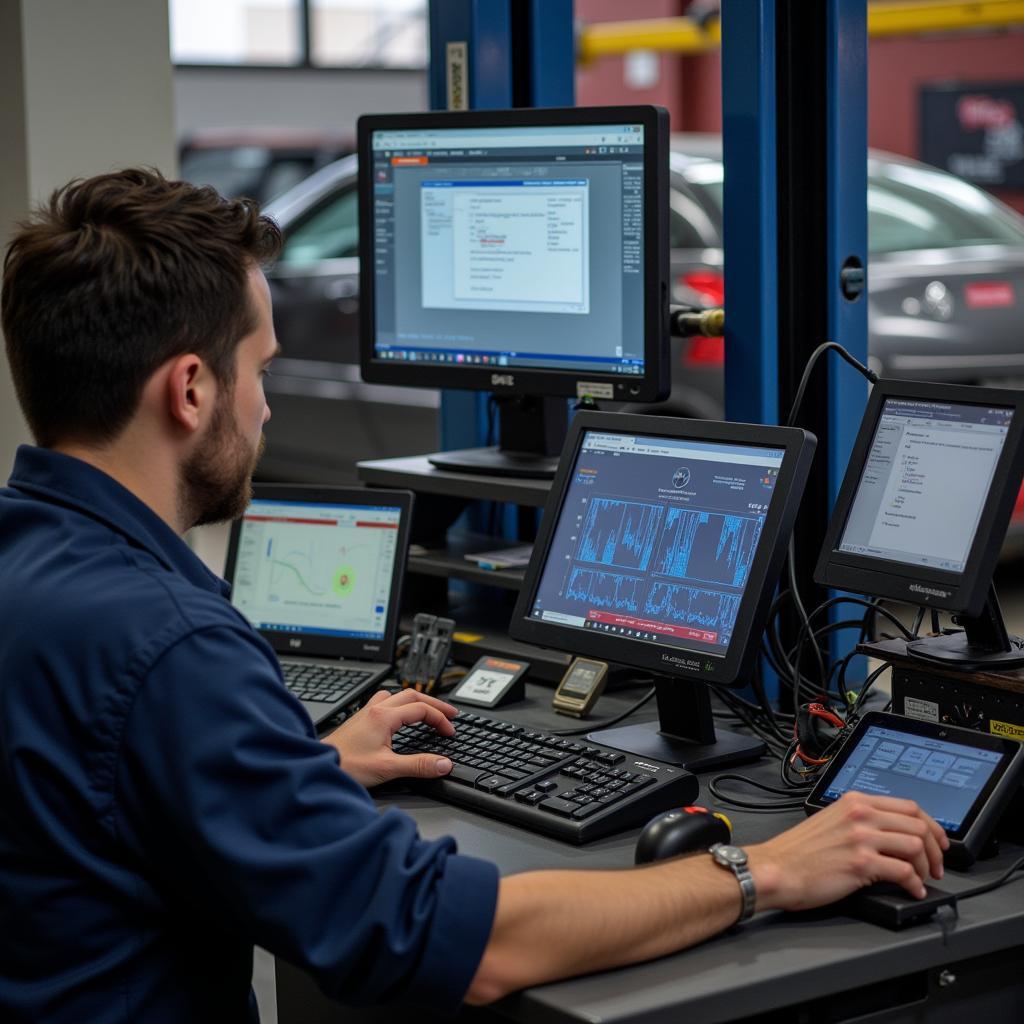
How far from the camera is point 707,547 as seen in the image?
1.89 meters

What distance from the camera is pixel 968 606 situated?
167 centimetres

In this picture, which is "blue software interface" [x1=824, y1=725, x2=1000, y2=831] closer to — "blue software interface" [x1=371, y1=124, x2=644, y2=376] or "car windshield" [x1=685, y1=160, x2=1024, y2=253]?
"blue software interface" [x1=371, y1=124, x2=644, y2=376]

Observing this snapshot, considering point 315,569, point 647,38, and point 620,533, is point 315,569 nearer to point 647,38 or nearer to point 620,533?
point 620,533

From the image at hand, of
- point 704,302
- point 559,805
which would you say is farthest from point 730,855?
point 704,302

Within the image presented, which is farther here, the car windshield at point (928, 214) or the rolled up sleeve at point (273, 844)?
the car windshield at point (928, 214)

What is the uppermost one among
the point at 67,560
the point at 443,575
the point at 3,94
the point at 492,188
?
the point at 3,94

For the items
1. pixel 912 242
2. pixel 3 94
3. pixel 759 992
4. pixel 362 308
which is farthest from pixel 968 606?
pixel 912 242

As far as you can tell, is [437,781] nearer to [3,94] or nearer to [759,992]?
[759,992]

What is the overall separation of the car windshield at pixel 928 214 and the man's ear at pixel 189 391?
3377 millimetres

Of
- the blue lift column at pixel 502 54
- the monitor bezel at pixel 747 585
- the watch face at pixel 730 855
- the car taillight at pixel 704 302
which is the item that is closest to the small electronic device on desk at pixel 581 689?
the monitor bezel at pixel 747 585

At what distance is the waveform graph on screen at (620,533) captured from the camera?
1951mm

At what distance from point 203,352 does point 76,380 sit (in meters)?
0.11

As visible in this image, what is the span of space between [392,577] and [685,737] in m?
0.54

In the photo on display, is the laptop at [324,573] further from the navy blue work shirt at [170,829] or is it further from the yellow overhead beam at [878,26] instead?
the yellow overhead beam at [878,26]
